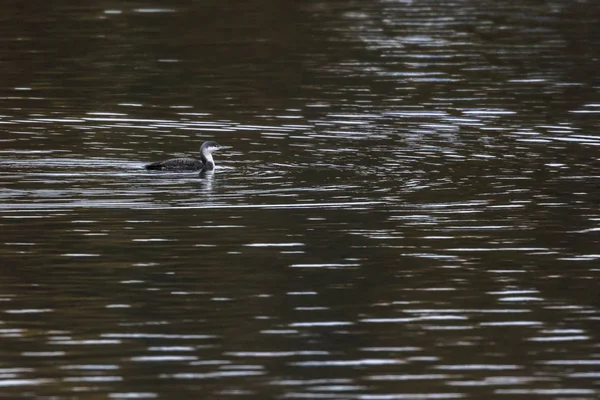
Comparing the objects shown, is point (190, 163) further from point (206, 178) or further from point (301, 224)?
point (301, 224)

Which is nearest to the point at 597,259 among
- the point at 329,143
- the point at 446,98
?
the point at 329,143

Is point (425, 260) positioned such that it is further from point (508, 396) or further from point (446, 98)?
point (446, 98)

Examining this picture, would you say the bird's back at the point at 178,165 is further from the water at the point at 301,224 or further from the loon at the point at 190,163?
the water at the point at 301,224

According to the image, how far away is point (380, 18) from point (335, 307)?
27119 millimetres

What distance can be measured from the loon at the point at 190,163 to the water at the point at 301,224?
136 millimetres

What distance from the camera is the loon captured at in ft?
63.7

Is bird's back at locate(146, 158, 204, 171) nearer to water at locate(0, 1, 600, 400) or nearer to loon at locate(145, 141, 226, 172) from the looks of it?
loon at locate(145, 141, 226, 172)

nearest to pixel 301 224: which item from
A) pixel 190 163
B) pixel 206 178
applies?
pixel 206 178

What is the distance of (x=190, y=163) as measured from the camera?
1966 cm

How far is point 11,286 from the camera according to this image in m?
13.5

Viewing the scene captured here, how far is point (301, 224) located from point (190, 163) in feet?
12.3

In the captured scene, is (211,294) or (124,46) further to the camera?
(124,46)

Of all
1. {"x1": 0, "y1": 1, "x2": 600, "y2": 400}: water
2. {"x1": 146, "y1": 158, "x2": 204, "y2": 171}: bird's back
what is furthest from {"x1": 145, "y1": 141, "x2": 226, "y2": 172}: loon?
{"x1": 0, "y1": 1, "x2": 600, "y2": 400}: water

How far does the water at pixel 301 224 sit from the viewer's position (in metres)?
11.3
